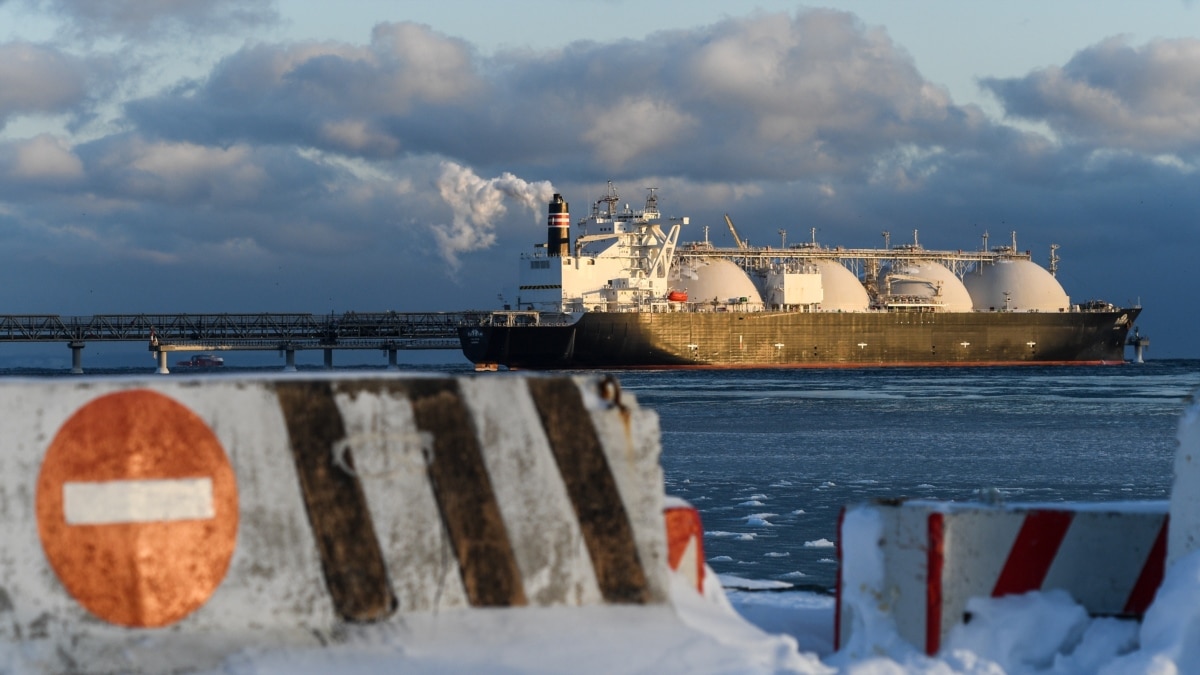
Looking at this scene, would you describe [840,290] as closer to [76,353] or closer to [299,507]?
[76,353]

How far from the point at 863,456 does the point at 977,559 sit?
18.6 m

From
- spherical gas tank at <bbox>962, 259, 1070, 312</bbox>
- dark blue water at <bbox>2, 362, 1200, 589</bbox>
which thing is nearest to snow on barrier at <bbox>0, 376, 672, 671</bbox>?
dark blue water at <bbox>2, 362, 1200, 589</bbox>

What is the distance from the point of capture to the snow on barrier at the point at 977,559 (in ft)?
15.0

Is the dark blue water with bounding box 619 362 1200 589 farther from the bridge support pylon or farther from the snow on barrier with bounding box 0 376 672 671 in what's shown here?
the bridge support pylon

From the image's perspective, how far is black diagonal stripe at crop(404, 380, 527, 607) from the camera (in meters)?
4.18

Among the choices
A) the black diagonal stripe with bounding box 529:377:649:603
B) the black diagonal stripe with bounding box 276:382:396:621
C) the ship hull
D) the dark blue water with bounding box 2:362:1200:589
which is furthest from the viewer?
the ship hull

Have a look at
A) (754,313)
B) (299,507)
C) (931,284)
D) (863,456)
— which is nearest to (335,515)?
(299,507)

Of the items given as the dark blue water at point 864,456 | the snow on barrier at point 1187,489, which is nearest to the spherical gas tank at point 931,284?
the dark blue water at point 864,456

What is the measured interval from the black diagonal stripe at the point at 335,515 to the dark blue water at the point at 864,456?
16.2 feet

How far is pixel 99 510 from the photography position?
3969 millimetres

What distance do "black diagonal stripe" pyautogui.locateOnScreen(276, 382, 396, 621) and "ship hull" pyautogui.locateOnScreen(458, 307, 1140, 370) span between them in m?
69.0

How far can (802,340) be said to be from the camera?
269 ft

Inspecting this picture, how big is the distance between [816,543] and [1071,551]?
729 centimetres

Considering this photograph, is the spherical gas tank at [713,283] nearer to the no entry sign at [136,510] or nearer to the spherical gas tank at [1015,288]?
the spherical gas tank at [1015,288]
